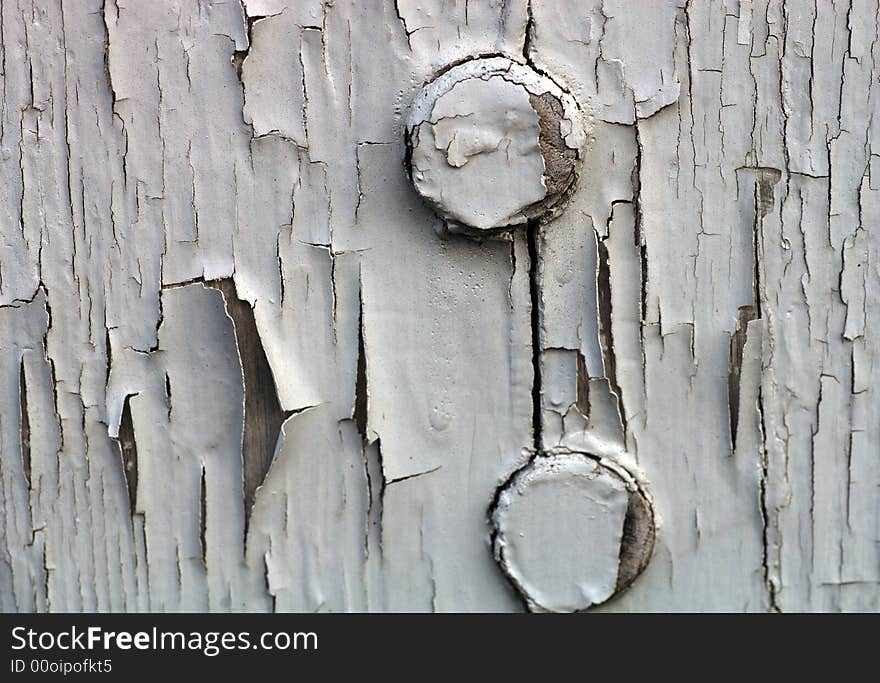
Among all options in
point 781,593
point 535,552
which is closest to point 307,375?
point 535,552

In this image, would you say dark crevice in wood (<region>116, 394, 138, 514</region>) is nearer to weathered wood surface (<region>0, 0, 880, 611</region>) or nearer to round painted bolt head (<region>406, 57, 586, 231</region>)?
weathered wood surface (<region>0, 0, 880, 611</region>)

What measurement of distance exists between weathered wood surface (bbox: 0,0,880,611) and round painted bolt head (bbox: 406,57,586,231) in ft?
0.09

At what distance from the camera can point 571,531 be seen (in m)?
0.75

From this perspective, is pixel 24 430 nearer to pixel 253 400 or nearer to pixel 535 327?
pixel 253 400

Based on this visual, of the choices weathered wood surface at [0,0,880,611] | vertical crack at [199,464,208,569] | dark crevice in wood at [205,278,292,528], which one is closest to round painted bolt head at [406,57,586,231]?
weathered wood surface at [0,0,880,611]

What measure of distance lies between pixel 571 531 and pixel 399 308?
0.26 m

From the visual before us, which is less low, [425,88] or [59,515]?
[425,88]

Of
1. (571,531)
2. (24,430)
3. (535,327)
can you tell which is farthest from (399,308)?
(24,430)

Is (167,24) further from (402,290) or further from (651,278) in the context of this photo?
(651,278)

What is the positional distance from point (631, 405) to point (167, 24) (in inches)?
20.8

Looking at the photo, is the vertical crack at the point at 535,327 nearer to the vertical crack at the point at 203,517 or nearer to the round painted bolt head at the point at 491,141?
the round painted bolt head at the point at 491,141

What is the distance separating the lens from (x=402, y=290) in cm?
73

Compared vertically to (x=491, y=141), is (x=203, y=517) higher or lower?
lower

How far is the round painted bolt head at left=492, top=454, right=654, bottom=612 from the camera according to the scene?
0.74m
